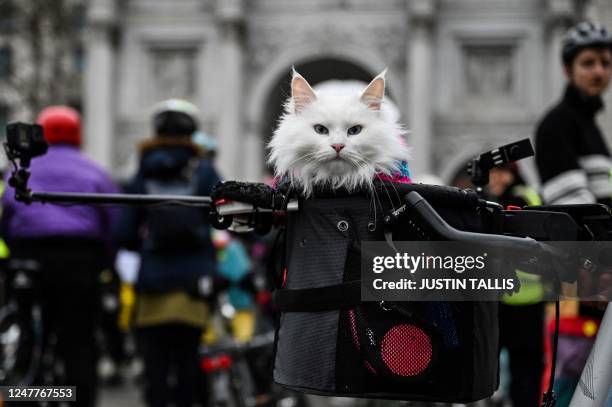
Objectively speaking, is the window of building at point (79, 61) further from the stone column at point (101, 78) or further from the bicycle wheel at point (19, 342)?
the bicycle wheel at point (19, 342)

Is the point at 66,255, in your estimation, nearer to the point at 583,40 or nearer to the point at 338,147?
the point at 583,40

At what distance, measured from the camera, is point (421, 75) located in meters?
25.6

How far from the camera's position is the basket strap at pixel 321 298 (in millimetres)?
2219

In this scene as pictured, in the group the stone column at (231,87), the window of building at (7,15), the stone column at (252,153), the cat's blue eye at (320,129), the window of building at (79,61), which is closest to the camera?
the cat's blue eye at (320,129)

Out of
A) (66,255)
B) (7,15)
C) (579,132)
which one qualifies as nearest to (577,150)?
(579,132)

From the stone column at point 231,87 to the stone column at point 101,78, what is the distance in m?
3.30

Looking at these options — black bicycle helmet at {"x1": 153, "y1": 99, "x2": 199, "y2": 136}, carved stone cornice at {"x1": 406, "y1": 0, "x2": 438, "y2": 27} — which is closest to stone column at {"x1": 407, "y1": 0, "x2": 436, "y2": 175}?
carved stone cornice at {"x1": 406, "y1": 0, "x2": 438, "y2": 27}

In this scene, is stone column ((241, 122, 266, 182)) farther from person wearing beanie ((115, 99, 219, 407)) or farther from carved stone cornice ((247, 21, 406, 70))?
person wearing beanie ((115, 99, 219, 407))

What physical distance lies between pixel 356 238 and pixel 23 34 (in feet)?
72.0

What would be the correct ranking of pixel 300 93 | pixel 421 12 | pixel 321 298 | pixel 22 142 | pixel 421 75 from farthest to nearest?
1. pixel 421 12
2. pixel 421 75
3. pixel 22 142
4. pixel 300 93
5. pixel 321 298

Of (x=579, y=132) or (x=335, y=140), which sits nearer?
(x=335, y=140)

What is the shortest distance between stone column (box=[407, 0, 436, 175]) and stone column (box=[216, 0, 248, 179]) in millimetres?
5021

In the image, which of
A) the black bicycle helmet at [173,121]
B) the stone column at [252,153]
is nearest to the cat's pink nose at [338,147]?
the black bicycle helmet at [173,121]

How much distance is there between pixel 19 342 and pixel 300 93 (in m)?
3.63
